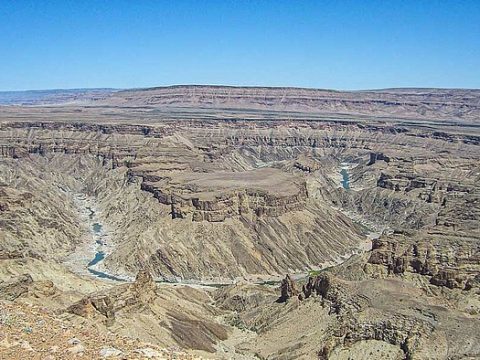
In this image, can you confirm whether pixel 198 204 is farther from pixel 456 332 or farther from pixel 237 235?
pixel 456 332

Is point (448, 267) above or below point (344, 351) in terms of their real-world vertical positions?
above

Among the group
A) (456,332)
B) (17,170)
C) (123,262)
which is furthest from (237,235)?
(17,170)

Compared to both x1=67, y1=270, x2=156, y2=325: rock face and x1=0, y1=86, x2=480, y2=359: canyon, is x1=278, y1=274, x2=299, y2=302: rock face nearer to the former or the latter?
x1=0, y1=86, x2=480, y2=359: canyon

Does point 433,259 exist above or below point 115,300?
above

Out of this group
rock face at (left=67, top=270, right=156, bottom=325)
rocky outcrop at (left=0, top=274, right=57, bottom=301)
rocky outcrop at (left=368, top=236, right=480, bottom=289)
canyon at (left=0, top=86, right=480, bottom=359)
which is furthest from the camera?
rocky outcrop at (left=368, top=236, right=480, bottom=289)

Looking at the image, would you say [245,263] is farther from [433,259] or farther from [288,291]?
[433,259]

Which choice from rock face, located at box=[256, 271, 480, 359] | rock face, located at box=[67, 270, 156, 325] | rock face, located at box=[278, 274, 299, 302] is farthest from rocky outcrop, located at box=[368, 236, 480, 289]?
rock face, located at box=[67, 270, 156, 325]

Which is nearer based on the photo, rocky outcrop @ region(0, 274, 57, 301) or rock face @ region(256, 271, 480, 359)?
rock face @ region(256, 271, 480, 359)

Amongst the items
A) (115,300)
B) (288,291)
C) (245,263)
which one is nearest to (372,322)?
(288,291)

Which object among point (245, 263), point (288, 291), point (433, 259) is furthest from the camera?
point (245, 263)

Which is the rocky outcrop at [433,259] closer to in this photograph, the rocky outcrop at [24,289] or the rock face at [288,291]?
the rock face at [288,291]

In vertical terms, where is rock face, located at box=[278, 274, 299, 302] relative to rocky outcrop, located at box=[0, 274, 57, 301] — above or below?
below
